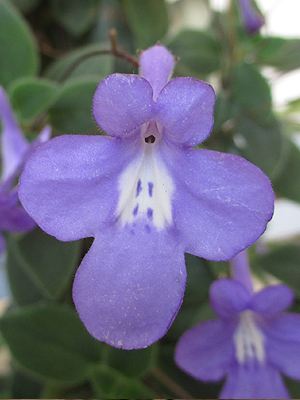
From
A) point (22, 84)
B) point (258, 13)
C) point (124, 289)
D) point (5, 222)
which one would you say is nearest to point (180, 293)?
point (124, 289)

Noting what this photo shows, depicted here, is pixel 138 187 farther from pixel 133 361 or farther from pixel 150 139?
pixel 133 361

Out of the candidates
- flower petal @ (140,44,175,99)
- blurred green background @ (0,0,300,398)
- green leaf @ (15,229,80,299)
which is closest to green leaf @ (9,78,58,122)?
blurred green background @ (0,0,300,398)

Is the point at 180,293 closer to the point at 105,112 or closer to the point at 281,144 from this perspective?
the point at 105,112

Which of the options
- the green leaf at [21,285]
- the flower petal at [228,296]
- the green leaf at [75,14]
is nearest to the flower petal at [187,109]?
the flower petal at [228,296]

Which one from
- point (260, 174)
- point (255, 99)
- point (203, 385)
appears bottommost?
point (203, 385)

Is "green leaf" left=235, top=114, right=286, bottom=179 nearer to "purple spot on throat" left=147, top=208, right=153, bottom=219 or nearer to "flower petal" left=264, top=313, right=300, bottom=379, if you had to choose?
"flower petal" left=264, top=313, right=300, bottom=379

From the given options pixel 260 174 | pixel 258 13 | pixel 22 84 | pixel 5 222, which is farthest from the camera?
pixel 258 13

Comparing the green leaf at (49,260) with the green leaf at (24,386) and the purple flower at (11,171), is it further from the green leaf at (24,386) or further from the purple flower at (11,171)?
the green leaf at (24,386)
